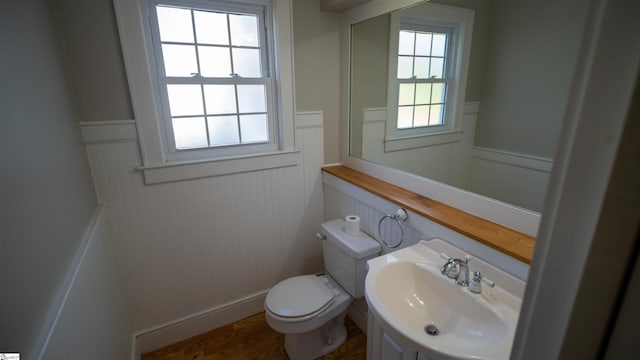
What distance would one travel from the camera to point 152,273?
171 centimetres

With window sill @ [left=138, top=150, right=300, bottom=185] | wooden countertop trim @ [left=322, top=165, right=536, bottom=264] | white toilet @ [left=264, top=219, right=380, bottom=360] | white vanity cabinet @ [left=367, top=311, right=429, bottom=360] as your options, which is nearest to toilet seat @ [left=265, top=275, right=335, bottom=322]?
white toilet @ [left=264, top=219, right=380, bottom=360]

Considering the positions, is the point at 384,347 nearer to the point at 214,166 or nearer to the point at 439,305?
the point at 439,305

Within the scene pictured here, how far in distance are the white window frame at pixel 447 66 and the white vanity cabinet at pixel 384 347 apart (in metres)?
0.96

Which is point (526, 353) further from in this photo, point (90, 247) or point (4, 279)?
point (90, 247)

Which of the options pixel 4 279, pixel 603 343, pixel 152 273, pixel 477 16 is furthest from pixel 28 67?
pixel 477 16

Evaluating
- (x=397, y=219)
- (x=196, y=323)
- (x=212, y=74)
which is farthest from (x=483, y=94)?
(x=196, y=323)

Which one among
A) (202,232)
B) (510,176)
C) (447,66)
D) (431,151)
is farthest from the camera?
(202,232)

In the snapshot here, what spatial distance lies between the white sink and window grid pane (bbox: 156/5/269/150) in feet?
3.94

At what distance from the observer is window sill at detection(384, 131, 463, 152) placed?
1.44 meters

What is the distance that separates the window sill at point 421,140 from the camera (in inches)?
56.5

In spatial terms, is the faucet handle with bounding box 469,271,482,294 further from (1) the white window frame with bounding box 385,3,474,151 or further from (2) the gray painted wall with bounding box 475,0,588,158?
(1) the white window frame with bounding box 385,3,474,151

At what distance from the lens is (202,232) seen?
179 cm

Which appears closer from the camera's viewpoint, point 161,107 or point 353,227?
point 161,107

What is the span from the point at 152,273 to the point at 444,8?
2.13 meters
